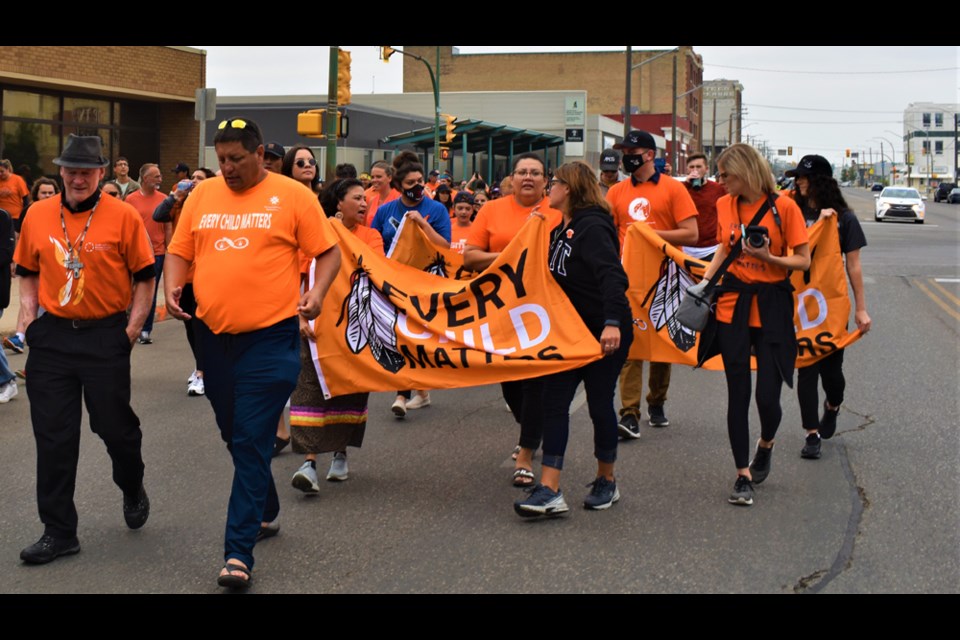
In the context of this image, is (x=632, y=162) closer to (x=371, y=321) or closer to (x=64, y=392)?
(x=371, y=321)

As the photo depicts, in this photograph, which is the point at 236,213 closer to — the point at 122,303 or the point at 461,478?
the point at 122,303

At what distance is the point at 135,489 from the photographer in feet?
19.1

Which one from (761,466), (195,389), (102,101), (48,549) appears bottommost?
(48,549)

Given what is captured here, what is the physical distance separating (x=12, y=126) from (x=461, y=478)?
76.6ft

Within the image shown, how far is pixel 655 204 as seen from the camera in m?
8.48

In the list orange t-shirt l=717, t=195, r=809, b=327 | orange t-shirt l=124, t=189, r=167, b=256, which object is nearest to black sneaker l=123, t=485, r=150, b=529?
orange t-shirt l=717, t=195, r=809, b=327

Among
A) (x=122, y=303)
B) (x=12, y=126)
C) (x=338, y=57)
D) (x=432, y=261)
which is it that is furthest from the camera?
(x=12, y=126)

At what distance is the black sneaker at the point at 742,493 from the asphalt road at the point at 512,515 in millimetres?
65

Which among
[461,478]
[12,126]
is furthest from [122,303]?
[12,126]

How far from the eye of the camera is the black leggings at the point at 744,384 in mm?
6523

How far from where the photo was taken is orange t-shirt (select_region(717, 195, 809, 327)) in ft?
21.3

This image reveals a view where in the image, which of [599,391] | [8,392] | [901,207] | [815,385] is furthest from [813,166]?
[901,207]

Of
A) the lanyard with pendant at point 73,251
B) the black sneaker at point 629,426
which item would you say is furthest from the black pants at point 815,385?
the lanyard with pendant at point 73,251

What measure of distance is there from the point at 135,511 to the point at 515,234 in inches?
115
